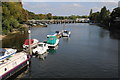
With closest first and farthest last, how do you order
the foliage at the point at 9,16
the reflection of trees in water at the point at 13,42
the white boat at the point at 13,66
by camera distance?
the white boat at the point at 13,66 → the reflection of trees in water at the point at 13,42 → the foliage at the point at 9,16

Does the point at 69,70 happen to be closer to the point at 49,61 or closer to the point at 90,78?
the point at 90,78

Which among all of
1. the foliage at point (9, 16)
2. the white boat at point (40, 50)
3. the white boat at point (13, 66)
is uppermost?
the foliage at point (9, 16)

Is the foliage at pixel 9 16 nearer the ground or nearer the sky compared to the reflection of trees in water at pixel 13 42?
nearer the sky

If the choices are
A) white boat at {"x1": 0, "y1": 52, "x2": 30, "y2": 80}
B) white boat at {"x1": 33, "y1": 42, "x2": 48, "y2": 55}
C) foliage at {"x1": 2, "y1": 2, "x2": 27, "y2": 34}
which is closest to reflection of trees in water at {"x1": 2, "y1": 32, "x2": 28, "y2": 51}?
white boat at {"x1": 33, "y1": 42, "x2": 48, "y2": 55}

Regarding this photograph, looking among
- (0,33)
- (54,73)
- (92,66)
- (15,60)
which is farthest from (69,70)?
(0,33)

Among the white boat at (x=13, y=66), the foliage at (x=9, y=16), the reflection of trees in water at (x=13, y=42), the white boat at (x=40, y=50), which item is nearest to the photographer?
the white boat at (x=13, y=66)

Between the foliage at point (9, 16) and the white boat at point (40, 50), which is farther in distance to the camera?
the foliage at point (9, 16)

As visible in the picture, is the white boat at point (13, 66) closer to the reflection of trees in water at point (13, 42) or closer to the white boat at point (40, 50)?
the white boat at point (40, 50)

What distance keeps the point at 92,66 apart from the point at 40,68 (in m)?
8.80

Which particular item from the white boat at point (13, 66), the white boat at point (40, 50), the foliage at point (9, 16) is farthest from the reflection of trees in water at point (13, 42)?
the white boat at point (13, 66)

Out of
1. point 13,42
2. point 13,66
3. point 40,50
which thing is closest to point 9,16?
point 13,42

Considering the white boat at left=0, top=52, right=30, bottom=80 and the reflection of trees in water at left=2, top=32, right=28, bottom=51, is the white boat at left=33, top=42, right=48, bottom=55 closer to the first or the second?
the white boat at left=0, top=52, right=30, bottom=80

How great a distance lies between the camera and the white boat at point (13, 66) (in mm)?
21812

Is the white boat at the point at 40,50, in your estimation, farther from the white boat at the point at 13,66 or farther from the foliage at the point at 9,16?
the foliage at the point at 9,16
